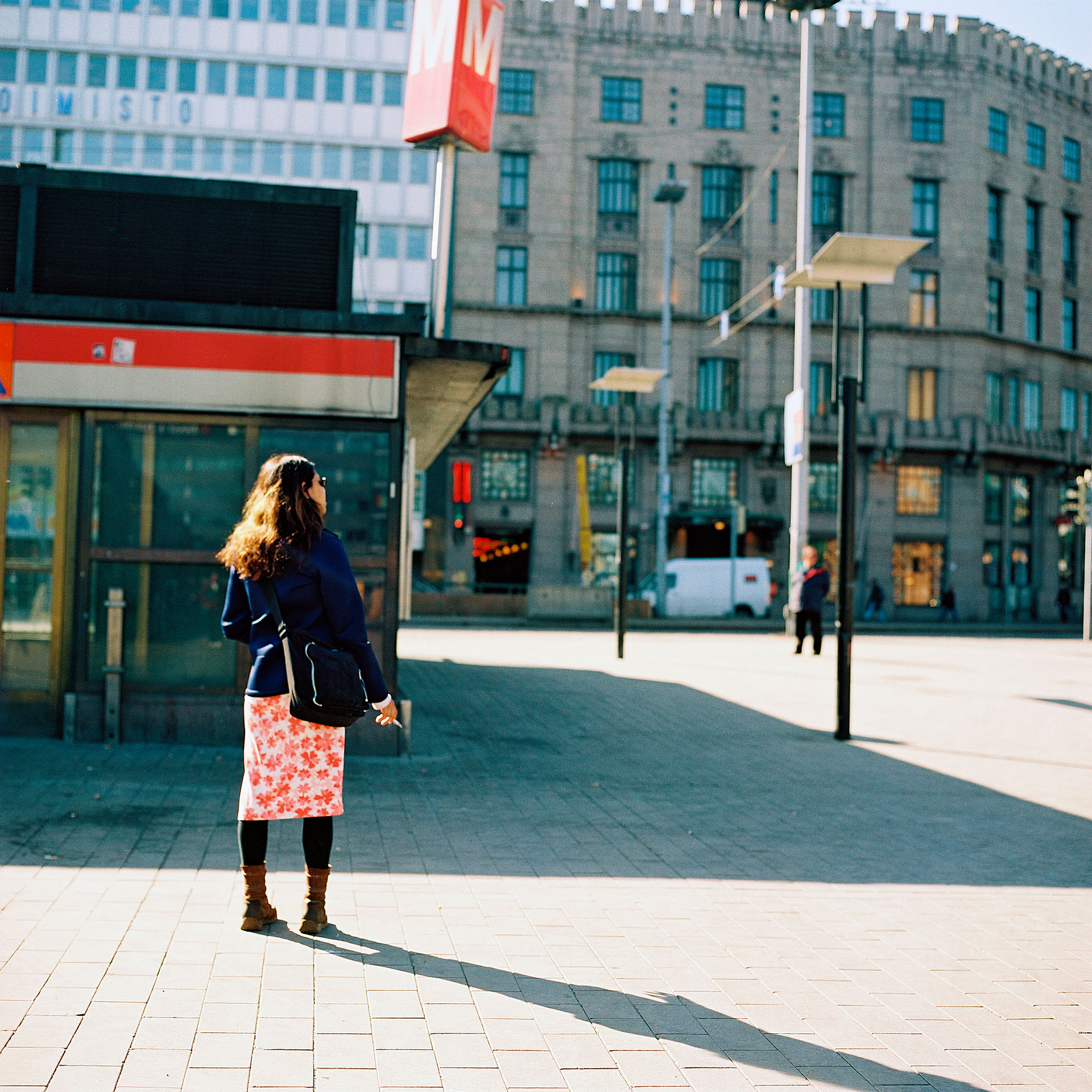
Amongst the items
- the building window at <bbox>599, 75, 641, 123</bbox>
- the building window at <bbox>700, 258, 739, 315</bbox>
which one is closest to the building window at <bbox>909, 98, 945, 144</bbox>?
the building window at <bbox>700, 258, 739, 315</bbox>

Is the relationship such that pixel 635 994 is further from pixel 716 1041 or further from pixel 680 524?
pixel 680 524

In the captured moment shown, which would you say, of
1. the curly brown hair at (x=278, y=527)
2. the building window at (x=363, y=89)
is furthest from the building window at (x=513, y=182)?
the curly brown hair at (x=278, y=527)

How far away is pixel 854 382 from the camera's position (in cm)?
1076

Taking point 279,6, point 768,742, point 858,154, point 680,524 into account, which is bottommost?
point 768,742

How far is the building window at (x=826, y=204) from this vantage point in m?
46.7

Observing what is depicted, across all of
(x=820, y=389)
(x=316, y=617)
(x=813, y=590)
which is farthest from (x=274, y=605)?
(x=820, y=389)

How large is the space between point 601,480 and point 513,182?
1115cm

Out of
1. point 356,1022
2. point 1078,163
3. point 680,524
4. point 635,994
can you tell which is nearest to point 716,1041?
point 635,994

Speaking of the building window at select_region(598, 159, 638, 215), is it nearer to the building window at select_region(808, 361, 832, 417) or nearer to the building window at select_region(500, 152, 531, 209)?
the building window at select_region(500, 152, 531, 209)

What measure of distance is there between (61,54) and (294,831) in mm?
45220

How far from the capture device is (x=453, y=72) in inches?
466

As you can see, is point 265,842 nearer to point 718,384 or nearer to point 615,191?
point 718,384

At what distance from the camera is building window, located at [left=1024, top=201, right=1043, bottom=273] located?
4972cm

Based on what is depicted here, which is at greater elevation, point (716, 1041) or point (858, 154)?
point (858, 154)
